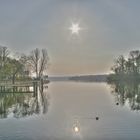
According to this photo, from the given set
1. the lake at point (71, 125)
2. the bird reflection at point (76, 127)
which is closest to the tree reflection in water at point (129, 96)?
the lake at point (71, 125)

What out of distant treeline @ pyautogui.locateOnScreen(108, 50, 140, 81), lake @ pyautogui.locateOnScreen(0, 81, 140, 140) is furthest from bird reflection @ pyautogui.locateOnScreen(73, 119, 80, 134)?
distant treeline @ pyautogui.locateOnScreen(108, 50, 140, 81)

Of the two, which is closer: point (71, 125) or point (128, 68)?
point (71, 125)

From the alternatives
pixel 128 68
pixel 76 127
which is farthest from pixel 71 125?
pixel 128 68

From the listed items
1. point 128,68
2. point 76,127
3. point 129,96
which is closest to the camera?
point 76,127

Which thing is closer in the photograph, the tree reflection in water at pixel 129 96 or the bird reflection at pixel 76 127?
the bird reflection at pixel 76 127

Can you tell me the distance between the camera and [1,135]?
2411 cm

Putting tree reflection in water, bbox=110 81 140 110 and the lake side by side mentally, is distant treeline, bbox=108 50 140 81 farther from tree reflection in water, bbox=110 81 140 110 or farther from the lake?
the lake

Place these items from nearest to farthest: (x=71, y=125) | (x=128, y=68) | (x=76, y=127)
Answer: (x=76, y=127) → (x=71, y=125) → (x=128, y=68)

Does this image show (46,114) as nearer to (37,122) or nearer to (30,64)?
(37,122)

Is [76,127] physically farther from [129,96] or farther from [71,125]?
[129,96]

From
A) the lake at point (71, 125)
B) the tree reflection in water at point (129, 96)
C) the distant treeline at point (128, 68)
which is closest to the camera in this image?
the lake at point (71, 125)

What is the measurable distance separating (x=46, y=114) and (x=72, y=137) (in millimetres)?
12882

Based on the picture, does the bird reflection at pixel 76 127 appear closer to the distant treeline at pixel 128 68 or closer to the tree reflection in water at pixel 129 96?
the tree reflection in water at pixel 129 96

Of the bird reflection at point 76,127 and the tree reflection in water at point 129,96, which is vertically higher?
the tree reflection in water at point 129,96
